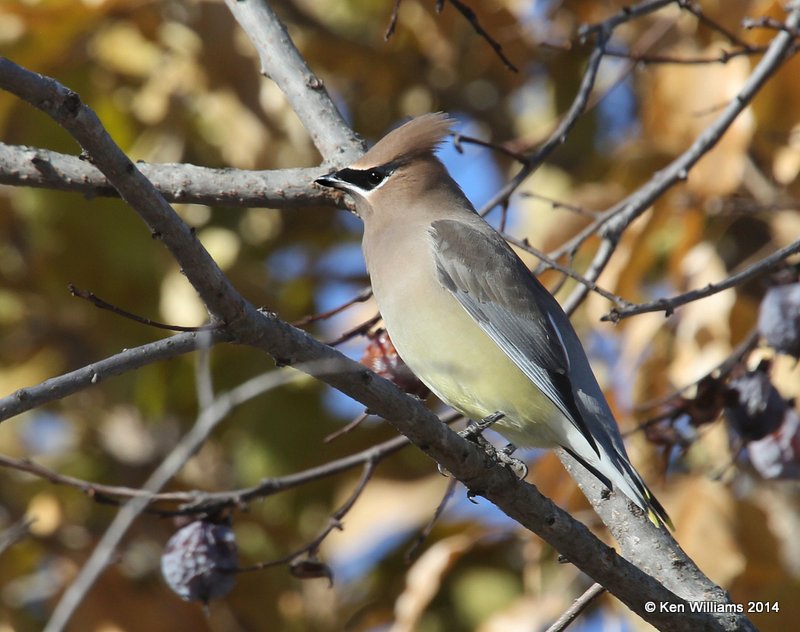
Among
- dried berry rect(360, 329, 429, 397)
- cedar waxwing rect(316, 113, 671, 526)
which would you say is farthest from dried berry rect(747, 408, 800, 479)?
dried berry rect(360, 329, 429, 397)

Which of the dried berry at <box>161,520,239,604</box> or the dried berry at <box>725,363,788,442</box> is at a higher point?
the dried berry at <box>725,363,788,442</box>

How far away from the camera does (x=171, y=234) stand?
1.82 m

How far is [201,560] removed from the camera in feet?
9.82

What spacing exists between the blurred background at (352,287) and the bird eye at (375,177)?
24cm

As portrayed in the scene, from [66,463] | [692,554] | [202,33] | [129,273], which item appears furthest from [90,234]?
[692,554]

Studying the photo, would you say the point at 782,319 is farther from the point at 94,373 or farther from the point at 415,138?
the point at 94,373

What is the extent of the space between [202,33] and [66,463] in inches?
70.7

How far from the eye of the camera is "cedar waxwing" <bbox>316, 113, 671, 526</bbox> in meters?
3.08

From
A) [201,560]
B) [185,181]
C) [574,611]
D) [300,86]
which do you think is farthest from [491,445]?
[300,86]

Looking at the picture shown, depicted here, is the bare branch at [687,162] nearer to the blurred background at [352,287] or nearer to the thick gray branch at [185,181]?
the blurred background at [352,287]

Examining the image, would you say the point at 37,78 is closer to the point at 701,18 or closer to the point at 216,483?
the point at 701,18

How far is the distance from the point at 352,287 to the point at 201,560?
1.83 m

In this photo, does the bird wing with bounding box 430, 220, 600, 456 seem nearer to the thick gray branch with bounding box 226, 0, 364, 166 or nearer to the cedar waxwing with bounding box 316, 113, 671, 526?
the cedar waxwing with bounding box 316, 113, 671, 526

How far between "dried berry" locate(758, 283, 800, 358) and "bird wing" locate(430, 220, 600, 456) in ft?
1.81
